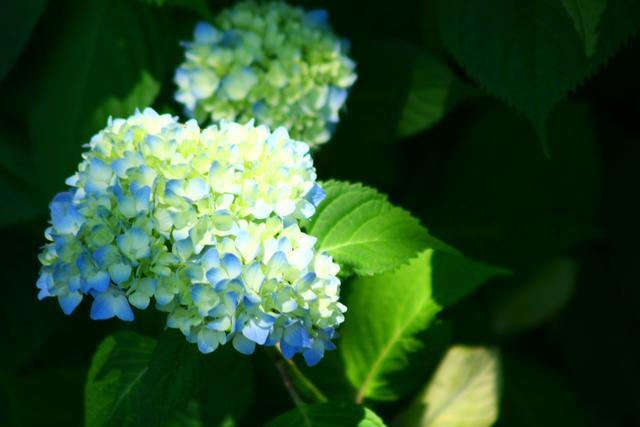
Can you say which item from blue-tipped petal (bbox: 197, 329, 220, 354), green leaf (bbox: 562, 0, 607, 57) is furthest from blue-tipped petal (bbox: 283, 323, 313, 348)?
green leaf (bbox: 562, 0, 607, 57)

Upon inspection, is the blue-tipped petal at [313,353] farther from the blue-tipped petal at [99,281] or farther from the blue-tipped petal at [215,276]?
the blue-tipped petal at [99,281]

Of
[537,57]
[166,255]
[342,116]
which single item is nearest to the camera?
[166,255]

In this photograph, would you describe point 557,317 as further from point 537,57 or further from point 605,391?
point 537,57

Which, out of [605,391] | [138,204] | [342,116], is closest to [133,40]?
[342,116]

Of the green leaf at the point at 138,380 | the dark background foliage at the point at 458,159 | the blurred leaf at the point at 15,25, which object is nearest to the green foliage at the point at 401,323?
the dark background foliage at the point at 458,159

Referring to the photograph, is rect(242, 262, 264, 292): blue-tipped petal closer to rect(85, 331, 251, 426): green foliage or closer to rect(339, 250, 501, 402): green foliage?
rect(85, 331, 251, 426): green foliage

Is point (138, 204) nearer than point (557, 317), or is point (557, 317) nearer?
point (138, 204)
